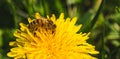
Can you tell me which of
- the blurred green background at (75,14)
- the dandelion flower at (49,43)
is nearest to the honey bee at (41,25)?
the dandelion flower at (49,43)

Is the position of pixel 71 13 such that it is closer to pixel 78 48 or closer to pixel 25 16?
pixel 25 16

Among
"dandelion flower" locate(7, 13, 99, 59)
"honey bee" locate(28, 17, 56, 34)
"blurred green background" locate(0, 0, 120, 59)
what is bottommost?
"dandelion flower" locate(7, 13, 99, 59)

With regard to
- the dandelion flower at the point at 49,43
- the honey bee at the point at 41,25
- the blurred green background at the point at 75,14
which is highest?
the blurred green background at the point at 75,14

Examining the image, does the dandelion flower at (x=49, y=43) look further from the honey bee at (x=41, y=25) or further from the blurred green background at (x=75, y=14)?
the blurred green background at (x=75, y=14)

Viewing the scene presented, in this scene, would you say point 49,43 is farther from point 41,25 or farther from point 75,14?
point 75,14

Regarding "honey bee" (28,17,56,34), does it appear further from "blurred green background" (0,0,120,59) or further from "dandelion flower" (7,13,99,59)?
"blurred green background" (0,0,120,59)

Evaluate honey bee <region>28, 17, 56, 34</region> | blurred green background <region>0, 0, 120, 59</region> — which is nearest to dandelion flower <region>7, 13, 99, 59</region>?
honey bee <region>28, 17, 56, 34</region>

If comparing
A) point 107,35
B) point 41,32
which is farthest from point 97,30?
point 41,32
